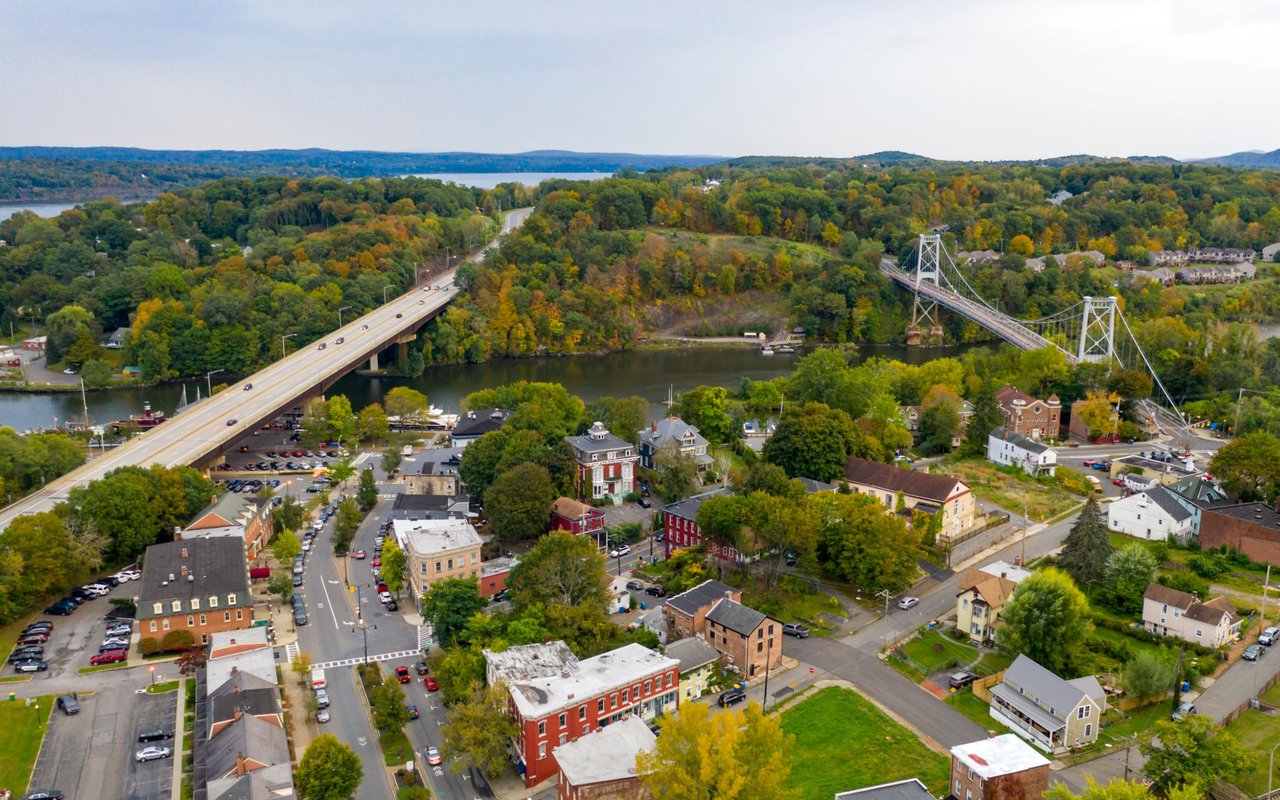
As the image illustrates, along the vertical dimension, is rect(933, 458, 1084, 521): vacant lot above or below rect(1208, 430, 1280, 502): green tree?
below

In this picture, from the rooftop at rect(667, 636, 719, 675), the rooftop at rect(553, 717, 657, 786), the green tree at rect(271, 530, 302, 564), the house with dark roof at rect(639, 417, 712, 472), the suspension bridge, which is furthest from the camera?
the suspension bridge

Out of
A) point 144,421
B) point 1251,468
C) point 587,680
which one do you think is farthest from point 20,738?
point 1251,468

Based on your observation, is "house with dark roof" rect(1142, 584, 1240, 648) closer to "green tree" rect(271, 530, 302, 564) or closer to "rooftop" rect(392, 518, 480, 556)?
"rooftop" rect(392, 518, 480, 556)

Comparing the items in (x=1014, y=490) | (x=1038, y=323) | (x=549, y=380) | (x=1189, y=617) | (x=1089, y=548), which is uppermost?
(x=1038, y=323)

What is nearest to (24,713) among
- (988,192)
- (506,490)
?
(506,490)

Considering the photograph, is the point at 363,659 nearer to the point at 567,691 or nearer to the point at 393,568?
the point at 393,568

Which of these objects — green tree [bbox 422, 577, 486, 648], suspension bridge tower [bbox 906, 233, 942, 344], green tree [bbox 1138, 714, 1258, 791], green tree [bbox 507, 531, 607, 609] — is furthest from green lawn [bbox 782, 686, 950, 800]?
suspension bridge tower [bbox 906, 233, 942, 344]
